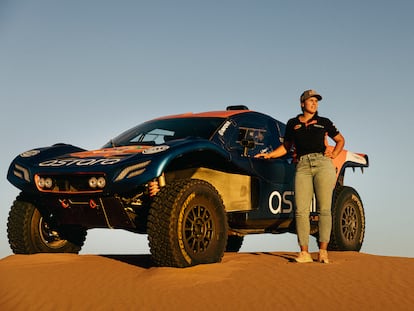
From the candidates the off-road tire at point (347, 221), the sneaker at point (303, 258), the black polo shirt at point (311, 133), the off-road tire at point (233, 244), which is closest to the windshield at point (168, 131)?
the black polo shirt at point (311, 133)

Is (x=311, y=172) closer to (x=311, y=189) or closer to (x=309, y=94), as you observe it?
(x=311, y=189)

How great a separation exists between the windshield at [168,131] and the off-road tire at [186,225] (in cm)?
125

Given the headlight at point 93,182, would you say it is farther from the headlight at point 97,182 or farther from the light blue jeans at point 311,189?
the light blue jeans at point 311,189

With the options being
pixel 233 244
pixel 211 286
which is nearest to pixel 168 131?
pixel 211 286

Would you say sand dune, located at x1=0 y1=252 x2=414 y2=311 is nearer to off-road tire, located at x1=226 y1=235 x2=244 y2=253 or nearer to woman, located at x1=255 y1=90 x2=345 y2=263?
woman, located at x1=255 y1=90 x2=345 y2=263

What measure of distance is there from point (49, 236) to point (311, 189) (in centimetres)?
351

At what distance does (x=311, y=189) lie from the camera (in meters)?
7.83

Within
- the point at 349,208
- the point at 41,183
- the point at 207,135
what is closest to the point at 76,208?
the point at 41,183

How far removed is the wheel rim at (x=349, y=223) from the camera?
10.4 m

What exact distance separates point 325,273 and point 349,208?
13.9 feet

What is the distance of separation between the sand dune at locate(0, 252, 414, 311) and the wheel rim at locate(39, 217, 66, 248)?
970mm

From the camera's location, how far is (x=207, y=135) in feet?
27.3

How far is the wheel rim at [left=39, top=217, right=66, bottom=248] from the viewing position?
27.9 ft

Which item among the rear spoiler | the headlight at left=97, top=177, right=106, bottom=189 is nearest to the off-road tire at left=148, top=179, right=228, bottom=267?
the headlight at left=97, top=177, right=106, bottom=189
